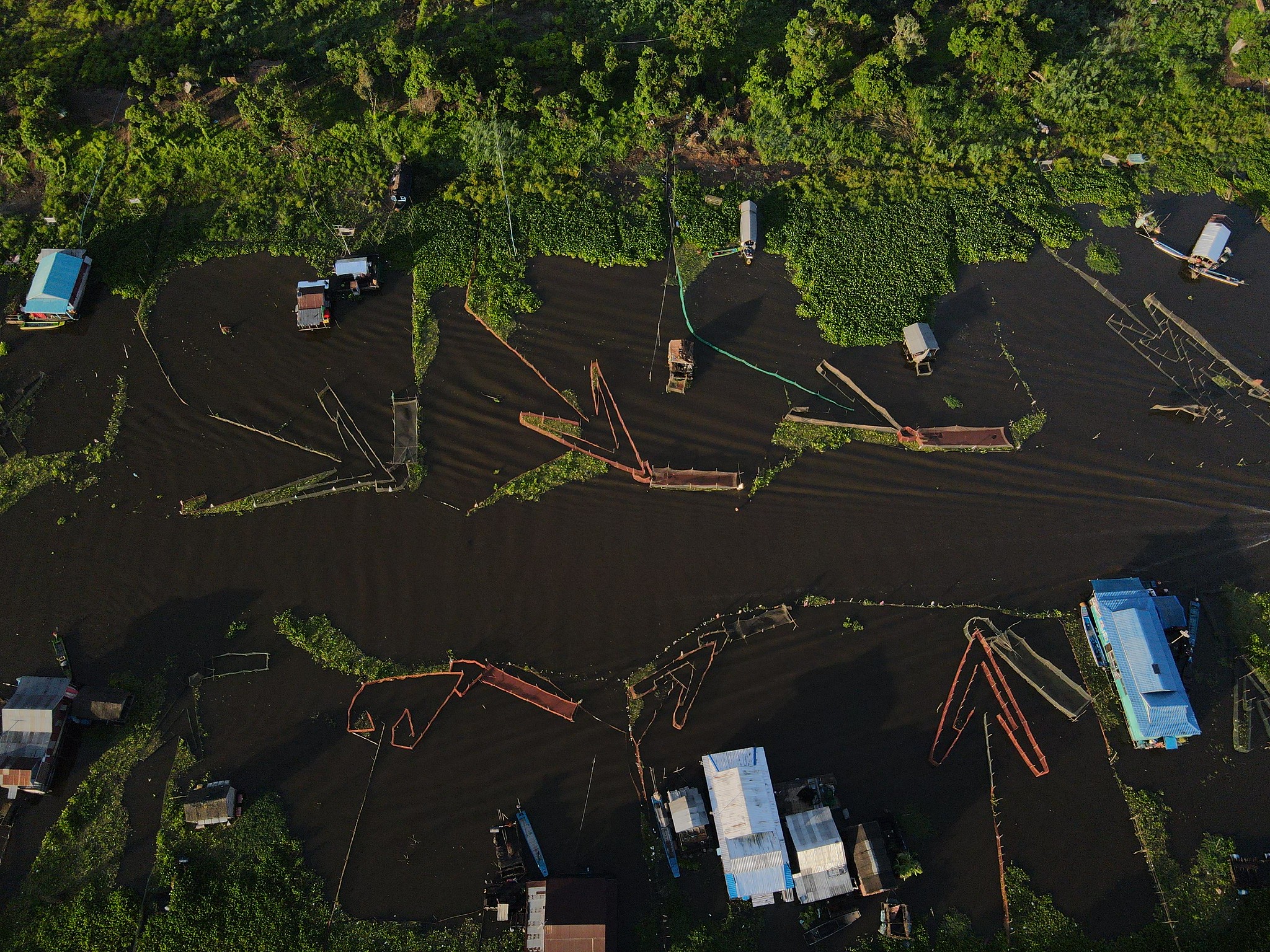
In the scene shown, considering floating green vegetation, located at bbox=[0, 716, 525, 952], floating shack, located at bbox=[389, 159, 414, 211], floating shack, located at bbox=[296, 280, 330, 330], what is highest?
floating shack, located at bbox=[389, 159, 414, 211]

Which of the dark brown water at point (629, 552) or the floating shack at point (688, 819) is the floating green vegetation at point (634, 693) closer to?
the dark brown water at point (629, 552)

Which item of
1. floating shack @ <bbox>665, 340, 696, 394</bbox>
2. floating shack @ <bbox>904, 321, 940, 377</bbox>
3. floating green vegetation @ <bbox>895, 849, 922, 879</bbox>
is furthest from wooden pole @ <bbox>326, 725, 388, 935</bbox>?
floating shack @ <bbox>904, 321, 940, 377</bbox>

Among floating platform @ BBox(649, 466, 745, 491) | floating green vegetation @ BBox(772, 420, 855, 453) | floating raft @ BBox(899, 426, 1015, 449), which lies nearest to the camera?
floating platform @ BBox(649, 466, 745, 491)

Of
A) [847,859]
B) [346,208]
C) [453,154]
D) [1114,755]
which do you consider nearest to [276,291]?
[346,208]

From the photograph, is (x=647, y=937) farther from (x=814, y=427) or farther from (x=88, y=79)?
(x=88, y=79)

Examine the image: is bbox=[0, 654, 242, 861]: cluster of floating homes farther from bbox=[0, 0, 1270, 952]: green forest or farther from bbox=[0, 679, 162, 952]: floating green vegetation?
bbox=[0, 0, 1270, 952]: green forest
